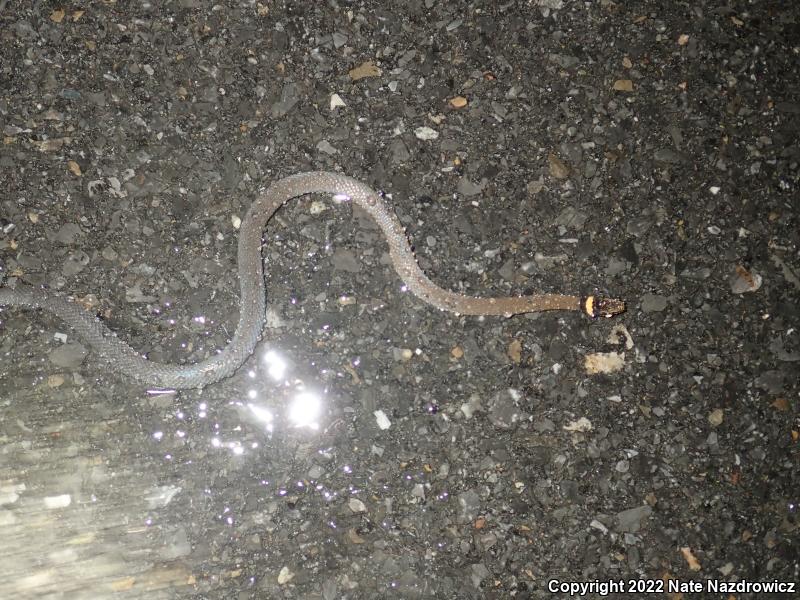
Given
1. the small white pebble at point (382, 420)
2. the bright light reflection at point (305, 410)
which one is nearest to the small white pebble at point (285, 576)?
the bright light reflection at point (305, 410)

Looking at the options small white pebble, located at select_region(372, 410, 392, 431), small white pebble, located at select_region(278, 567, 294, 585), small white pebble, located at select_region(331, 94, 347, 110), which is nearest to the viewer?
small white pebble, located at select_region(278, 567, 294, 585)

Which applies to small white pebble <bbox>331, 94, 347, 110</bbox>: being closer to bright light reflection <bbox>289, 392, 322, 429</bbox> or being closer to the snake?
the snake

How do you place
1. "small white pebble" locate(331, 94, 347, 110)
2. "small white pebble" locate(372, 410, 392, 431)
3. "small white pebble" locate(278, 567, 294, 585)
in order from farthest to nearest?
"small white pebble" locate(331, 94, 347, 110) → "small white pebble" locate(372, 410, 392, 431) → "small white pebble" locate(278, 567, 294, 585)

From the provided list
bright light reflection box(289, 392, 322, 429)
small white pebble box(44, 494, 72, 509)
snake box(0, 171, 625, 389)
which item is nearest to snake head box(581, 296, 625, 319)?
snake box(0, 171, 625, 389)

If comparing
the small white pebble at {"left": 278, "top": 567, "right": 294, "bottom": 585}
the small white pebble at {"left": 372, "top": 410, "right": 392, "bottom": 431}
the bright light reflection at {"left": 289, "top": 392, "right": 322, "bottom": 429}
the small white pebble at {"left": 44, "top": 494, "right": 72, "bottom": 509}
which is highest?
the bright light reflection at {"left": 289, "top": 392, "right": 322, "bottom": 429}

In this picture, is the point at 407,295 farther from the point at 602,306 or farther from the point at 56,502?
the point at 56,502

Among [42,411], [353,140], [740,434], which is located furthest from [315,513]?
[740,434]

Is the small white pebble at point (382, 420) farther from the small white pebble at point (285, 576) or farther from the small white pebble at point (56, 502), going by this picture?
the small white pebble at point (56, 502)
